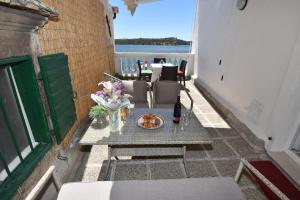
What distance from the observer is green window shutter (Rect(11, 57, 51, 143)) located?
1.52 metres

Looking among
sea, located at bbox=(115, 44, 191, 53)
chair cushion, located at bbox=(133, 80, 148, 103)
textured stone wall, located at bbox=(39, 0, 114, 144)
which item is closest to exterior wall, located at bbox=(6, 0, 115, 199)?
textured stone wall, located at bbox=(39, 0, 114, 144)

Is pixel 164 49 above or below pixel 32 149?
above

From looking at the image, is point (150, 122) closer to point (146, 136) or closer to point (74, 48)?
point (146, 136)

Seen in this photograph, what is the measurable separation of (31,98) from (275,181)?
2882 mm

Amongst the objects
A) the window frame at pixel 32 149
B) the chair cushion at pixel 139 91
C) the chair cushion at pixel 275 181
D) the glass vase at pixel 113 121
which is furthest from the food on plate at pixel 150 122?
the chair cushion at pixel 275 181

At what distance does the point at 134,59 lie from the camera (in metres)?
6.74

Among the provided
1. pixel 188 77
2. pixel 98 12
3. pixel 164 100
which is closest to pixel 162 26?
pixel 188 77

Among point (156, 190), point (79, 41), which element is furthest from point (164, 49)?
point (156, 190)

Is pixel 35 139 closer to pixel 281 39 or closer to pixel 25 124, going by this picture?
pixel 25 124

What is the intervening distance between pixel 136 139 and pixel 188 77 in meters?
5.74

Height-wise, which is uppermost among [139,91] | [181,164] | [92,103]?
[139,91]

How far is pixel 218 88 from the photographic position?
455 cm

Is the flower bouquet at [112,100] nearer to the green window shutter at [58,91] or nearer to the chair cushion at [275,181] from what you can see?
the green window shutter at [58,91]

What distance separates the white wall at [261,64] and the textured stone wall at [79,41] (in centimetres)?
299
